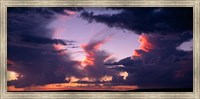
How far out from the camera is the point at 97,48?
5.28 metres

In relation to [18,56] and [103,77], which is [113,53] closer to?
[103,77]

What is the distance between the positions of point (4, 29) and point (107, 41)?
1656mm

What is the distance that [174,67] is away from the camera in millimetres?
5281

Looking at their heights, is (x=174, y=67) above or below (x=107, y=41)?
below

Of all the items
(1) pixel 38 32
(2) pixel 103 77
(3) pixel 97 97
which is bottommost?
(3) pixel 97 97

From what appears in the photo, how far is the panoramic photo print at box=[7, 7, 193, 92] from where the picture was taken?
5.26 metres

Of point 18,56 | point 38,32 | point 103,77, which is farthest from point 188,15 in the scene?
point 18,56

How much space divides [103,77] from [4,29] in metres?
1.76

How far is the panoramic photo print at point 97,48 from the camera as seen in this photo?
526 cm

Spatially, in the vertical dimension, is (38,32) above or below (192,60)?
above

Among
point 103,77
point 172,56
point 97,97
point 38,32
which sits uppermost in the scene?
point 38,32

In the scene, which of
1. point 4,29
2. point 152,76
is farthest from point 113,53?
point 4,29

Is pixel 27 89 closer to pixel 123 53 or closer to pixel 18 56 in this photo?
pixel 18 56

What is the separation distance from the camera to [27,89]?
527 cm
